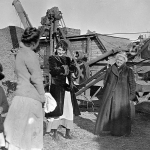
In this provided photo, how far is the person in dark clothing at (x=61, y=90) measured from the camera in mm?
4359

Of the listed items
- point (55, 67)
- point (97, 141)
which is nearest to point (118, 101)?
point (97, 141)

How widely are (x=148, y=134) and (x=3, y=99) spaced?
323 centimetres

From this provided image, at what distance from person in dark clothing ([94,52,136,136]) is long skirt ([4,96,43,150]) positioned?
240 cm

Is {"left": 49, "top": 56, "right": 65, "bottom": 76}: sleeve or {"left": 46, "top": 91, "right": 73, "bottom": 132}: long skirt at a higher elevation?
{"left": 49, "top": 56, "right": 65, "bottom": 76}: sleeve

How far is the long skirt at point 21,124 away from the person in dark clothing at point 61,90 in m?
1.60

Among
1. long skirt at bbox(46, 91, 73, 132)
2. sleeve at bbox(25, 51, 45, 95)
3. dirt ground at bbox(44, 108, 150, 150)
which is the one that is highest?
sleeve at bbox(25, 51, 45, 95)

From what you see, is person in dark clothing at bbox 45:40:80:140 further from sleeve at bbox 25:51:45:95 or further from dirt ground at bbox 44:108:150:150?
sleeve at bbox 25:51:45:95

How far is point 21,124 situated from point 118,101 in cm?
262

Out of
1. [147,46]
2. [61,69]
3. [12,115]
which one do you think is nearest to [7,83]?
[147,46]

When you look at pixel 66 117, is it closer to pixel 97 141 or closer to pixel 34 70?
pixel 97 141

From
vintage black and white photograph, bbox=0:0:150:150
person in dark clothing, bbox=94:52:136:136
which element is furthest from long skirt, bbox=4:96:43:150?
person in dark clothing, bbox=94:52:136:136

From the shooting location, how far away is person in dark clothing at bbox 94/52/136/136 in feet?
15.8

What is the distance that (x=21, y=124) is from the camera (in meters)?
2.67

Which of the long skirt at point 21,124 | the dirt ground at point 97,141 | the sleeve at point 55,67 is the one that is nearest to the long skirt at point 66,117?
the dirt ground at point 97,141
